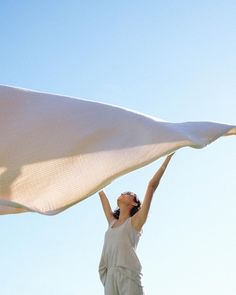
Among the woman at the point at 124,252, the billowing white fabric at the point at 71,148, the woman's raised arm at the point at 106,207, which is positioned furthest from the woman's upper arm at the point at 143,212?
the billowing white fabric at the point at 71,148

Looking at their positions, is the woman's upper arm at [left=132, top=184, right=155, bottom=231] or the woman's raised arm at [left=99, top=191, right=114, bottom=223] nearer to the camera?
the woman's upper arm at [left=132, top=184, right=155, bottom=231]

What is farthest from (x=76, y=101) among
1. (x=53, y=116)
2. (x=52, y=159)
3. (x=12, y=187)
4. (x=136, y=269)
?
(x=136, y=269)

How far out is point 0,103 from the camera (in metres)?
2.72

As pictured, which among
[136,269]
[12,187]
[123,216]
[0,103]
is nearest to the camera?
[12,187]

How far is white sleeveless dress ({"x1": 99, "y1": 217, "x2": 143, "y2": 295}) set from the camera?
499 centimetres

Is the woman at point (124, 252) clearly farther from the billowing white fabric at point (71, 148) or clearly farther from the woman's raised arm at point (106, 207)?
the billowing white fabric at point (71, 148)

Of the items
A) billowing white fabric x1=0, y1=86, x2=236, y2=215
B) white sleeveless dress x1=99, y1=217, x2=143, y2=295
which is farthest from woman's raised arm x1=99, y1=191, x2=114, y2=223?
billowing white fabric x1=0, y1=86, x2=236, y2=215

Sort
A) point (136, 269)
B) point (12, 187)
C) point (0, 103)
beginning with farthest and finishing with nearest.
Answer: point (136, 269) → point (0, 103) → point (12, 187)

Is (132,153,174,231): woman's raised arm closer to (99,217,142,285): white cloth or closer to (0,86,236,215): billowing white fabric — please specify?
(99,217,142,285): white cloth

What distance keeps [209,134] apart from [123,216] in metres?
2.85

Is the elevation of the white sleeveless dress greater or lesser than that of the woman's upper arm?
lesser

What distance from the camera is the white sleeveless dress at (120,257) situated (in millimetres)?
4992

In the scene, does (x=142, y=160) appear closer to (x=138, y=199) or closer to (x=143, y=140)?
(x=143, y=140)

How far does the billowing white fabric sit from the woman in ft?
6.91
